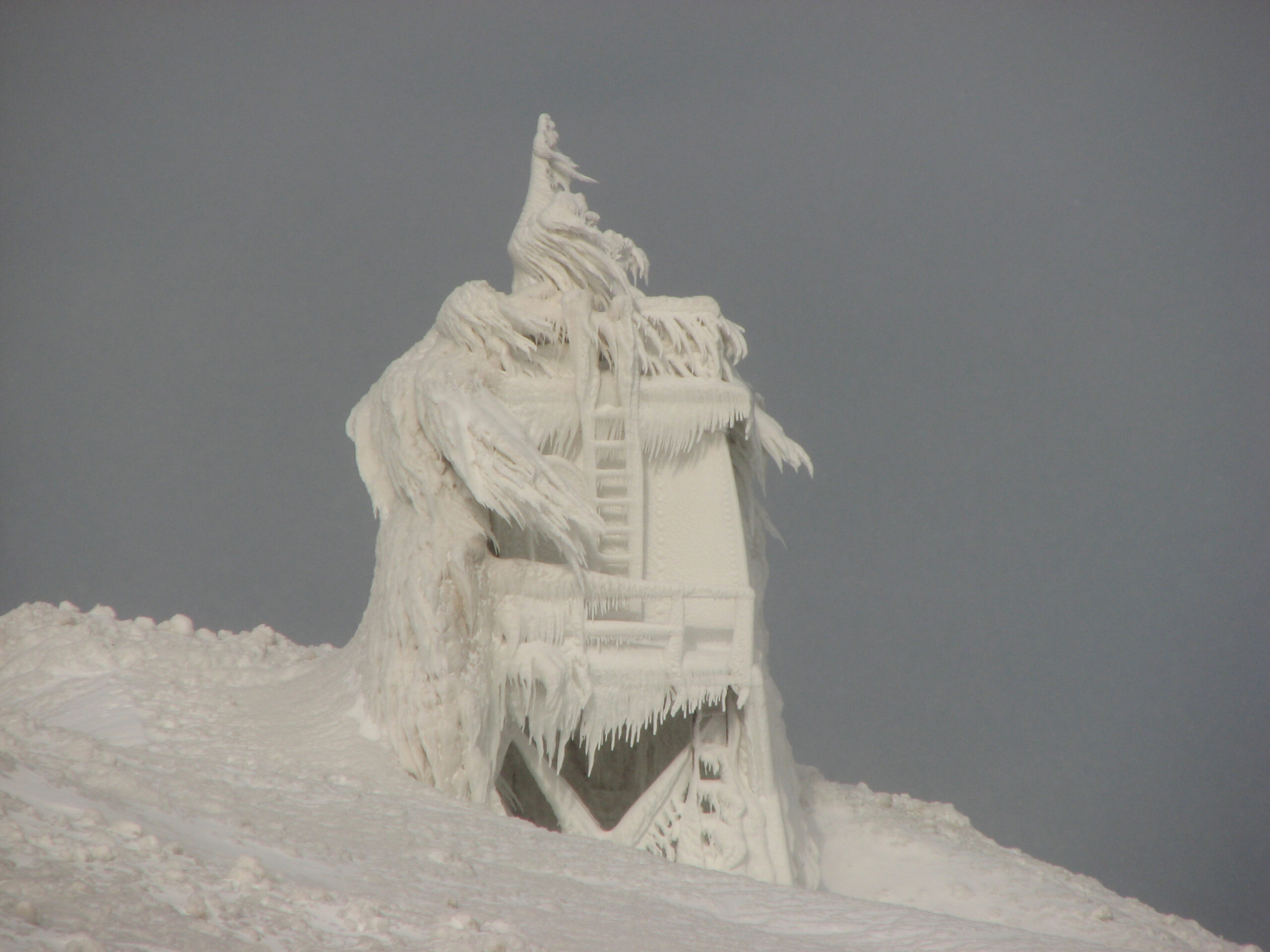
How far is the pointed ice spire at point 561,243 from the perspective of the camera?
10133 mm

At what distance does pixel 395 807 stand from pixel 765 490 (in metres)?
4.49

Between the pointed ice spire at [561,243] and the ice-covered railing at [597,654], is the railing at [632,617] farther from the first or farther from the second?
the pointed ice spire at [561,243]

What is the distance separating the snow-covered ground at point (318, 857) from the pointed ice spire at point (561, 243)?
3.31m

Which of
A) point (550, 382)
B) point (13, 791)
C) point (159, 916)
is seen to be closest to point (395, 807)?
point (13, 791)

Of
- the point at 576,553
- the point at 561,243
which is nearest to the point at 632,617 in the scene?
the point at 576,553

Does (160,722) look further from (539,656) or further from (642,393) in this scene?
(642,393)

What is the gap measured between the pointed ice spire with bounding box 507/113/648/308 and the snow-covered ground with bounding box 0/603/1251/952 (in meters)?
3.31

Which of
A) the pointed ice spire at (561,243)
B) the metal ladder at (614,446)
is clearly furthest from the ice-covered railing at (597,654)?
the pointed ice spire at (561,243)

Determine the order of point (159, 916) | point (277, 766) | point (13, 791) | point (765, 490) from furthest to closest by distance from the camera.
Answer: point (765, 490) < point (277, 766) < point (13, 791) < point (159, 916)

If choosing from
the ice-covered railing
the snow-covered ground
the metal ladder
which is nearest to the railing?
the ice-covered railing

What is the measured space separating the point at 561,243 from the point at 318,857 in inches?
216

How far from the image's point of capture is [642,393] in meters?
9.91

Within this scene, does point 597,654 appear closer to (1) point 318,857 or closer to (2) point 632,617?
(2) point 632,617

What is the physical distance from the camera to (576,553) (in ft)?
29.5
